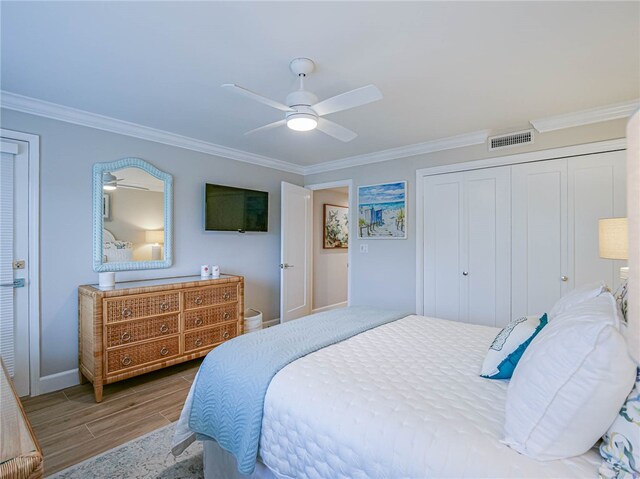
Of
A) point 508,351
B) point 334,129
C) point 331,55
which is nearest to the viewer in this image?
point 508,351

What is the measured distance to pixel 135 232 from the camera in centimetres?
318

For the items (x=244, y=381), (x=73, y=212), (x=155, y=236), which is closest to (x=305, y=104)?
(x=244, y=381)

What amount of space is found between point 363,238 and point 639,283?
12.2 ft

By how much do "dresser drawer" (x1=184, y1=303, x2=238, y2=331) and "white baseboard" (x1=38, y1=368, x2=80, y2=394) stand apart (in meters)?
1.01

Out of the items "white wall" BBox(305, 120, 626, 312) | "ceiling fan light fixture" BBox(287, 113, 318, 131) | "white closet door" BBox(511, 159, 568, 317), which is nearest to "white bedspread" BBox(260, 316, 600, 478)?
"ceiling fan light fixture" BBox(287, 113, 318, 131)

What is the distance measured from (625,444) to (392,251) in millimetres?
3224

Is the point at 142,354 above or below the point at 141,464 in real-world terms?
above

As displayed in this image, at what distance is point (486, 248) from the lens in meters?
3.34

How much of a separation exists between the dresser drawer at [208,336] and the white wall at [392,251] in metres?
1.71

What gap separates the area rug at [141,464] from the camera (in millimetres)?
1773

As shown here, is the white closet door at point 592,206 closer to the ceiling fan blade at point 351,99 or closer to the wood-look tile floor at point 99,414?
the ceiling fan blade at point 351,99

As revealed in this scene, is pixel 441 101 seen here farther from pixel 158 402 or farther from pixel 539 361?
pixel 158 402

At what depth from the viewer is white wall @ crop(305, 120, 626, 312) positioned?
3619 mm

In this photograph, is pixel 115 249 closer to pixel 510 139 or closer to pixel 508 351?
pixel 508 351
